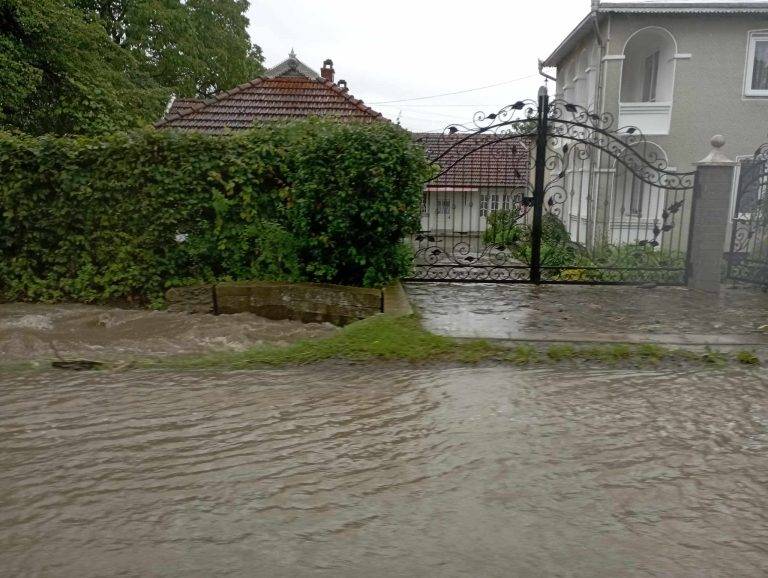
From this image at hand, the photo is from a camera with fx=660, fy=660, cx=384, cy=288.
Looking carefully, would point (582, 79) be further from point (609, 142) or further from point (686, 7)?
point (609, 142)

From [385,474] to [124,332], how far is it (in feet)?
13.9

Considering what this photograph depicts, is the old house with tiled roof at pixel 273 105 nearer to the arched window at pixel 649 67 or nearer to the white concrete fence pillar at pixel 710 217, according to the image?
the white concrete fence pillar at pixel 710 217

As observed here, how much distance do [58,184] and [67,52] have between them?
403 inches

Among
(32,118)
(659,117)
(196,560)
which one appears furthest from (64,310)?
(659,117)

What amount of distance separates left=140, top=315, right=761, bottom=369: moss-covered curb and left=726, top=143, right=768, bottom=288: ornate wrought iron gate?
13.0 ft

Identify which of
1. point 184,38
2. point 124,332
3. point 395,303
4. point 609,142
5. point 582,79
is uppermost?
point 184,38

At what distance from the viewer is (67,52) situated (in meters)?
16.2

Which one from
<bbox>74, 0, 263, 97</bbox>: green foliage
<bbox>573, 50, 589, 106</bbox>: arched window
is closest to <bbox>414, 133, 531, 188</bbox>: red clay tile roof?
<bbox>573, 50, 589, 106</bbox>: arched window

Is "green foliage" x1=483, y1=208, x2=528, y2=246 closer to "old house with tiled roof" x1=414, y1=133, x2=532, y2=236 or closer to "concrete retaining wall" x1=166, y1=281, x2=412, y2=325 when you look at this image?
"old house with tiled roof" x1=414, y1=133, x2=532, y2=236

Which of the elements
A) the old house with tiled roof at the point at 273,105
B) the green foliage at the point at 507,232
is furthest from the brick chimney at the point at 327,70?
the green foliage at the point at 507,232

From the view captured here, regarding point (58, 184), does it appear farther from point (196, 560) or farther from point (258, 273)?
point (196, 560)

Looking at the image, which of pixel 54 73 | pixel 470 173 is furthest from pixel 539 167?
pixel 54 73

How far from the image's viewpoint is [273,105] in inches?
545

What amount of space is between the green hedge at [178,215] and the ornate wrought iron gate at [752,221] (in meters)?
4.75
